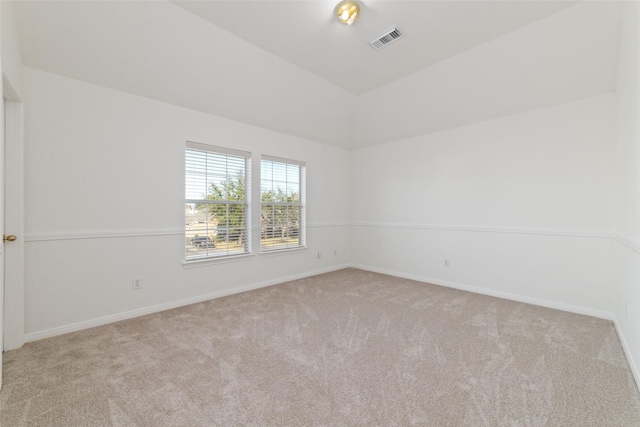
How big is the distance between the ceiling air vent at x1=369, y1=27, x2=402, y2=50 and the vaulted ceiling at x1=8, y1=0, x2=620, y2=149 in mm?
66

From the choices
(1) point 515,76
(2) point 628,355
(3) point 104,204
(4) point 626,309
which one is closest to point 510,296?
(4) point 626,309

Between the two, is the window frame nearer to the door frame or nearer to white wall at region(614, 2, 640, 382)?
the door frame

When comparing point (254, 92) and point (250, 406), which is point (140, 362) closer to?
point (250, 406)

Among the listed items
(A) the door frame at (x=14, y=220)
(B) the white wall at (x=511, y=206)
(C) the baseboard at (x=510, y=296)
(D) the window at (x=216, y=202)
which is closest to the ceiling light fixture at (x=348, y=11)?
(D) the window at (x=216, y=202)

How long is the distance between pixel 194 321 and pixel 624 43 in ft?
15.9

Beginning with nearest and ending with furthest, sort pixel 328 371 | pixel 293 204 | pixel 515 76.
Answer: pixel 328 371 < pixel 515 76 < pixel 293 204

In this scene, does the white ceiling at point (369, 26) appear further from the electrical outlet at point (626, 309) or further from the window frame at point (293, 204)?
the electrical outlet at point (626, 309)

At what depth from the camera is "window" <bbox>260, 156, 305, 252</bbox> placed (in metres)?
4.32

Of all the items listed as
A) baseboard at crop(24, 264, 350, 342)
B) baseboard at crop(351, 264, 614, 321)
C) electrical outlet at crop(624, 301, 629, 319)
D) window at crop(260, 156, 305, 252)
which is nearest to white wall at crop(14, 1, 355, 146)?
window at crop(260, 156, 305, 252)

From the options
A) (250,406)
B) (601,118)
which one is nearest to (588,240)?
(601,118)

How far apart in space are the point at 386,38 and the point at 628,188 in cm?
265

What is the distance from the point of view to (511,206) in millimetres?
3646

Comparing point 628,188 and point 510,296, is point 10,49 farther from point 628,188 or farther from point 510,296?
point 510,296

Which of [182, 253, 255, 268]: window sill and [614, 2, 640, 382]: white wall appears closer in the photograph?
[614, 2, 640, 382]: white wall
